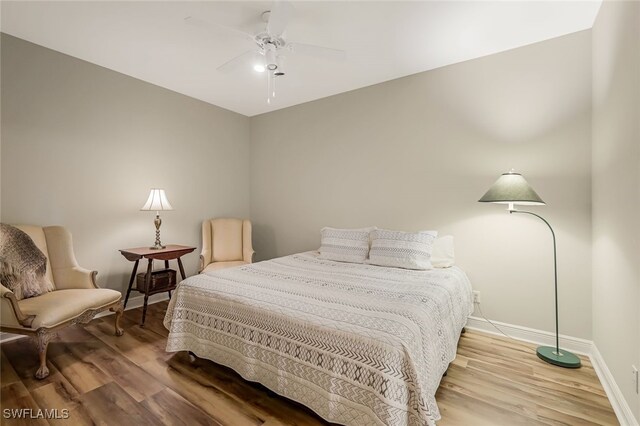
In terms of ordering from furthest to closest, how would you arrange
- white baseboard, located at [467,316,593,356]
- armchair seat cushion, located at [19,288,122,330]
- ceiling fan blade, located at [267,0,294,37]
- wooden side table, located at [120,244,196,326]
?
1. wooden side table, located at [120,244,196,326]
2. white baseboard, located at [467,316,593,356]
3. armchair seat cushion, located at [19,288,122,330]
4. ceiling fan blade, located at [267,0,294,37]

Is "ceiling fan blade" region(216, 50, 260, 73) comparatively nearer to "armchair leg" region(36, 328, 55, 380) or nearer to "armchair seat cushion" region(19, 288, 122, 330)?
"armchair seat cushion" region(19, 288, 122, 330)

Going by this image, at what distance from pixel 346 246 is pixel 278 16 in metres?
2.08

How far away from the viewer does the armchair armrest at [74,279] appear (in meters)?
2.58

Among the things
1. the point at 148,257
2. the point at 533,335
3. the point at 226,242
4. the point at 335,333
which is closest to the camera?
the point at 335,333

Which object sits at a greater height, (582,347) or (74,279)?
(74,279)

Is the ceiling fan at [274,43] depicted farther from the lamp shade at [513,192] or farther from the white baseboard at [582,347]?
the white baseboard at [582,347]

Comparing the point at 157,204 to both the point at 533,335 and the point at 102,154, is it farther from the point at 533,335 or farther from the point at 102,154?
the point at 533,335

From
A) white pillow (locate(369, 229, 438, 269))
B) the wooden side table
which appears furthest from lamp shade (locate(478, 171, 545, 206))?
the wooden side table

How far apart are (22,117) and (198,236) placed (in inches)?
81.9

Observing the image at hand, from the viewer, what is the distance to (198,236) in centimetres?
399

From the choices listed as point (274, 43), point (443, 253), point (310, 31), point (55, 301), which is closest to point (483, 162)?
point (443, 253)

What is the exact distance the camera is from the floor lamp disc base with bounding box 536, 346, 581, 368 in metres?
2.13

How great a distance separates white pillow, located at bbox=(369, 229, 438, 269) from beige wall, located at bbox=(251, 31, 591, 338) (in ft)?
1.26

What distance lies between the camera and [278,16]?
1.85 m
